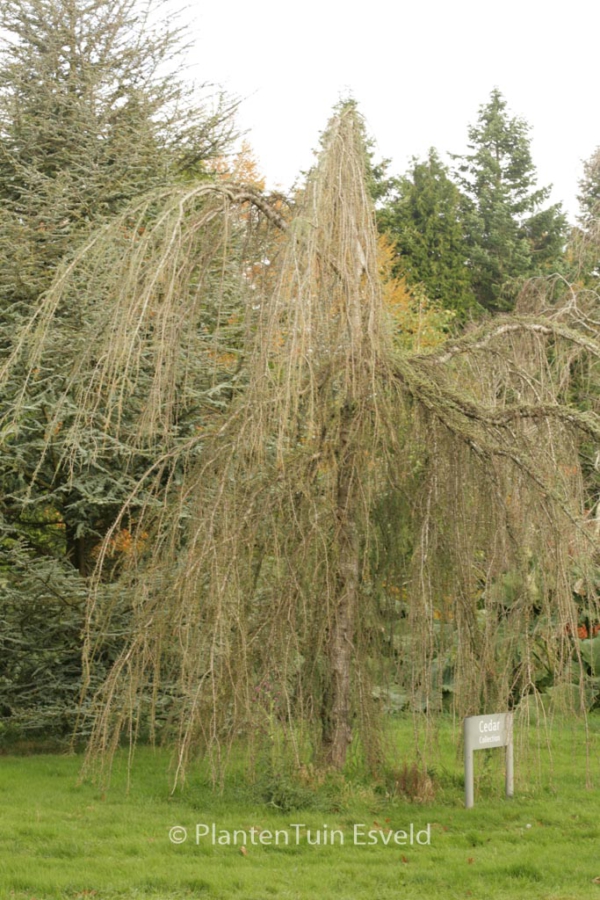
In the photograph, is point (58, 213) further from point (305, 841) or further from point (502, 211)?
point (502, 211)

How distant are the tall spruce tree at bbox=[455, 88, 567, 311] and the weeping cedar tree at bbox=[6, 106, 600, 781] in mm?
18431

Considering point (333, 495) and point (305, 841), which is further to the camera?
point (333, 495)

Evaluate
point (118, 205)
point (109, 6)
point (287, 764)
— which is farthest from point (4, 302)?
point (287, 764)

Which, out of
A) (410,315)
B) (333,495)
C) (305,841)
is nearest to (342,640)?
(333,495)

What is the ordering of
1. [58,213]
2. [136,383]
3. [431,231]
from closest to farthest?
1. [136,383]
2. [58,213]
3. [431,231]

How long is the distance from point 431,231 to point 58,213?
1578 cm

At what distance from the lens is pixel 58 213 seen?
8875mm

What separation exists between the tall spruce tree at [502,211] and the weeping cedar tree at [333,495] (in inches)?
726

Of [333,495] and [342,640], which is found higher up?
[333,495]

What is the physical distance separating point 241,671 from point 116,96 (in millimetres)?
6350

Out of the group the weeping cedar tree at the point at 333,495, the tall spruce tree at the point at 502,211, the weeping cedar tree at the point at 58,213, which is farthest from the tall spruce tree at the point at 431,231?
the weeping cedar tree at the point at 333,495

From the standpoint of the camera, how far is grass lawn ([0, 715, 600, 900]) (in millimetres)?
4570

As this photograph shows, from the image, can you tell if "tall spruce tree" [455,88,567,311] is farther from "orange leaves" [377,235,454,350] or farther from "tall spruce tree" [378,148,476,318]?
"orange leaves" [377,235,454,350]

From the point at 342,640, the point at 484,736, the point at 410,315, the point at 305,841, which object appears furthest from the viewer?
the point at 410,315
